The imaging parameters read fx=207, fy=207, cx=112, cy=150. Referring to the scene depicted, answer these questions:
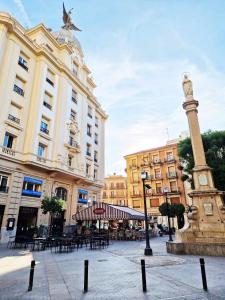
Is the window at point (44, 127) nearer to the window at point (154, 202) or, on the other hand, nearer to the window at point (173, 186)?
the window at point (154, 202)

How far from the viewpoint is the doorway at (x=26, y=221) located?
18.1 meters

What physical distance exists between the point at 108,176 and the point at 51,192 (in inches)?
1396

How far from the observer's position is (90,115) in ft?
104

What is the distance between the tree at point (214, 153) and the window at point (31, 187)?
1600cm

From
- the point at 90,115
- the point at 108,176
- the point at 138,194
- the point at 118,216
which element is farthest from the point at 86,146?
the point at 108,176

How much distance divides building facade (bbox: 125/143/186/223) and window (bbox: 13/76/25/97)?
24453mm

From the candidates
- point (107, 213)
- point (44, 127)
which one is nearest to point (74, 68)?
point (44, 127)

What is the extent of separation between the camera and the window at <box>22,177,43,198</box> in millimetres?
18688

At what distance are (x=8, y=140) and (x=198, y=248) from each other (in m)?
16.9

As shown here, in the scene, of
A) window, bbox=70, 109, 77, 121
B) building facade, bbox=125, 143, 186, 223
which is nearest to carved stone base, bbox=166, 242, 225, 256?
window, bbox=70, 109, 77, 121

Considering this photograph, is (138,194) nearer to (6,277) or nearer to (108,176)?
(108,176)

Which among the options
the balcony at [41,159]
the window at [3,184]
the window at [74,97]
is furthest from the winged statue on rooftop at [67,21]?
the window at [3,184]

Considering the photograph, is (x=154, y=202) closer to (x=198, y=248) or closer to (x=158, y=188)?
(x=158, y=188)

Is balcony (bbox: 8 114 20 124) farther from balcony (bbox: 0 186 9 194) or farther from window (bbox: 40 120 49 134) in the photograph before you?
balcony (bbox: 0 186 9 194)
